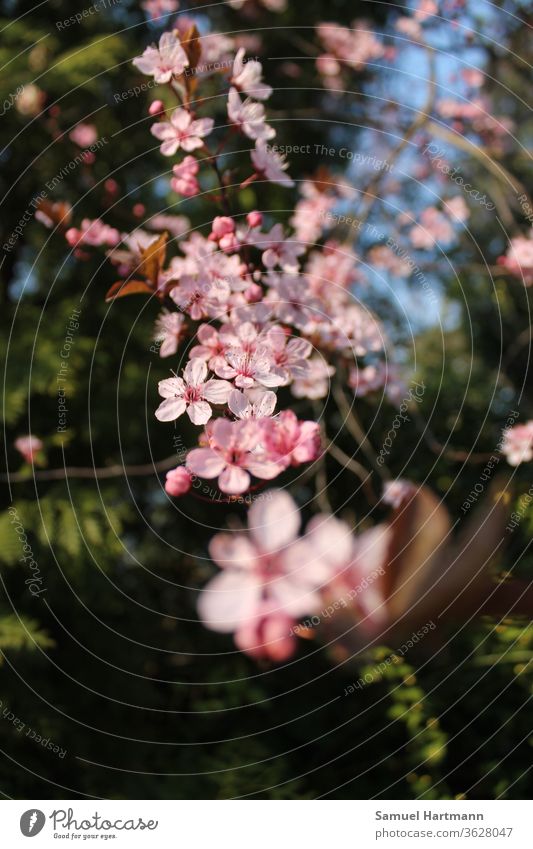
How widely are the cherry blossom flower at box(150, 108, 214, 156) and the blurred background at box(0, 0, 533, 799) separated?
57 centimetres

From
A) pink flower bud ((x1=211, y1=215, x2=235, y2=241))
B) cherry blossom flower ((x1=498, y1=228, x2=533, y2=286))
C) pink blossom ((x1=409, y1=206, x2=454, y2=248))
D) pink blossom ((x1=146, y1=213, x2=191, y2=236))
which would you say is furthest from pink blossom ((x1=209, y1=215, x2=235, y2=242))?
pink blossom ((x1=409, y1=206, x2=454, y2=248))

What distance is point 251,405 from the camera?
2.09ft

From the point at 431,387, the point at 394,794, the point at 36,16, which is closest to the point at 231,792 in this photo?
the point at 394,794

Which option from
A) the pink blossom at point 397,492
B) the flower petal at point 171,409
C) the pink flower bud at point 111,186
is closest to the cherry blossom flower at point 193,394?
the flower petal at point 171,409

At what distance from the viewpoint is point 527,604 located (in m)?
0.68

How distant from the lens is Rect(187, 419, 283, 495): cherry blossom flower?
1.94 ft

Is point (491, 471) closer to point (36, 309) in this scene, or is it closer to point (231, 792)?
point (231, 792)

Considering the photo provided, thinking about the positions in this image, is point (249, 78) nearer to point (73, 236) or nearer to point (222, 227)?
point (222, 227)

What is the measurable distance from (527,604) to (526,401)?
110cm

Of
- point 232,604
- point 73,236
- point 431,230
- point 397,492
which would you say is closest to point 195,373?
point 232,604

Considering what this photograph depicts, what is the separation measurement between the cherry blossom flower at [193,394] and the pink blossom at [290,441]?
5 cm

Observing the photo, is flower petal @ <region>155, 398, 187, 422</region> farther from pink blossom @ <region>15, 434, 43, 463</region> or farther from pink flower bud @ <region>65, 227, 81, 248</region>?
pink blossom @ <region>15, 434, 43, 463</region>
